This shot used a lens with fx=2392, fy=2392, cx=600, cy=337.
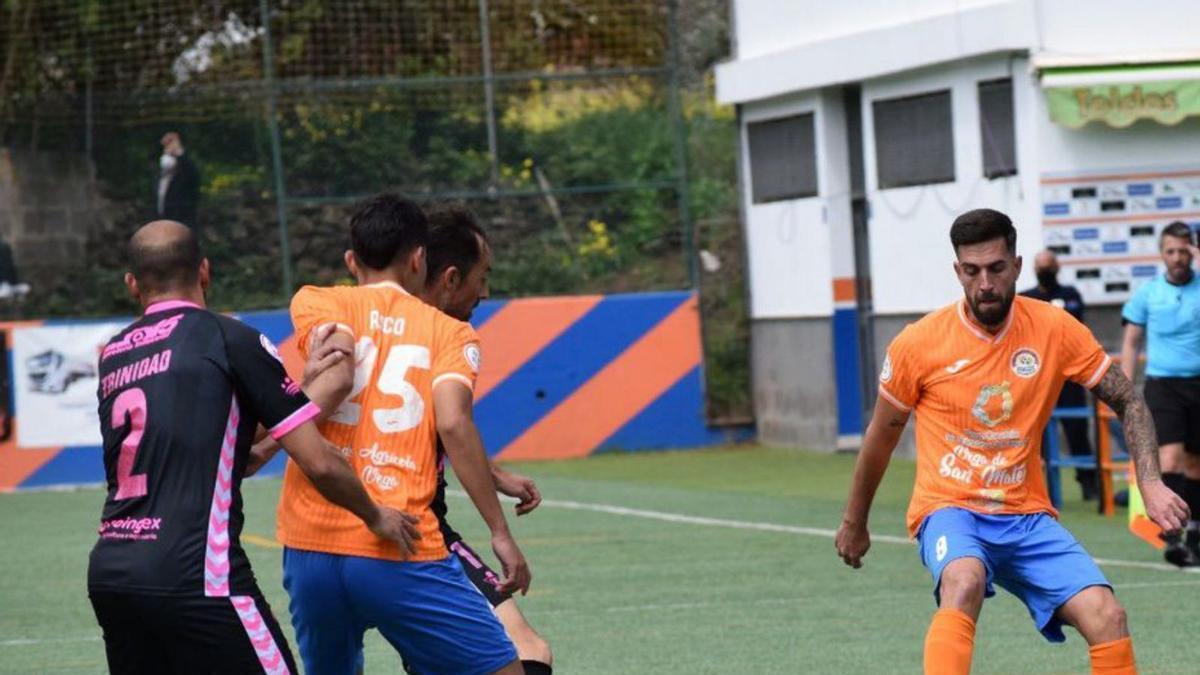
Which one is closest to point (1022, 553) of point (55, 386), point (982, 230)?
point (982, 230)

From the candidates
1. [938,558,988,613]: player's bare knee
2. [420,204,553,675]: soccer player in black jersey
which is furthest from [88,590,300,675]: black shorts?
[938,558,988,613]: player's bare knee

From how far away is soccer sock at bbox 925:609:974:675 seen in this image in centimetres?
728

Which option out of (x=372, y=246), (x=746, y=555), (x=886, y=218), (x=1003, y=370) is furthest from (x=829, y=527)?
(x=372, y=246)

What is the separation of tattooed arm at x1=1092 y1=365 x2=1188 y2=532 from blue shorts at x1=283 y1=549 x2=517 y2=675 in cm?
216

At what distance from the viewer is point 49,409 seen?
2320 centimetres

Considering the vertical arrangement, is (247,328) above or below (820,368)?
above

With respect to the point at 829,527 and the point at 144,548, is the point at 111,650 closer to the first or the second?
the point at 144,548

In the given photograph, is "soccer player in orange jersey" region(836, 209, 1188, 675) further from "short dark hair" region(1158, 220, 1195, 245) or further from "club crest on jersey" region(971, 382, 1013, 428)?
"short dark hair" region(1158, 220, 1195, 245)

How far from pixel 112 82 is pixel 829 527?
1146 centimetres

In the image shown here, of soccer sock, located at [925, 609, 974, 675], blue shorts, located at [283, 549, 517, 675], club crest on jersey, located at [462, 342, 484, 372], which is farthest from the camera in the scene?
soccer sock, located at [925, 609, 974, 675]

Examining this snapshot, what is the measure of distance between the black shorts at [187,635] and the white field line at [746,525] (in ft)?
26.0

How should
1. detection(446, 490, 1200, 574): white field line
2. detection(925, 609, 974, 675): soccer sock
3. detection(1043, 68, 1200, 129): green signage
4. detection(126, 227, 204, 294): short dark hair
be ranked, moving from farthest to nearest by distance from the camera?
detection(1043, 68, 1200, 129): green signage < detection(446, 490, 1200, 574): white field line < detection(925, 609, 974, 675): soccer sock < detection(126, 227, 204, 294): short dark hair

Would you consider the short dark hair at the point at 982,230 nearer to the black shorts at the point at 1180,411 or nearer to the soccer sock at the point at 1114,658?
the soccer sock at the point at 1114,658

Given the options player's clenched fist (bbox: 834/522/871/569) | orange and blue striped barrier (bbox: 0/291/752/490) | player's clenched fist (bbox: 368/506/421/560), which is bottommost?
orange and blue striped barrier (bbox: 0/291/752/490)
